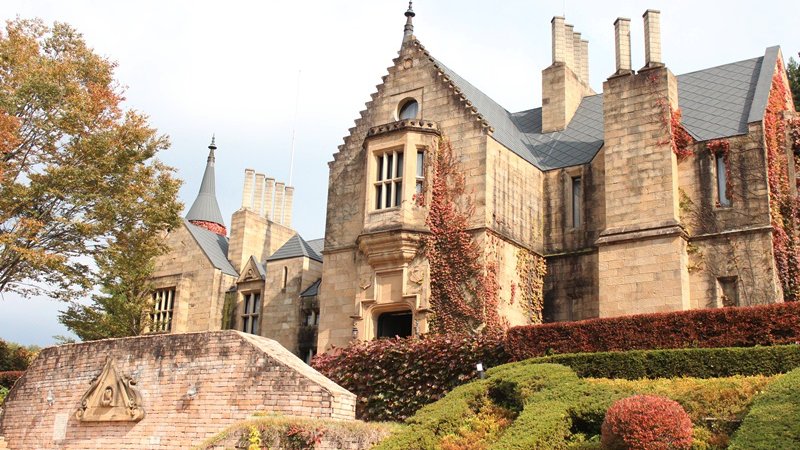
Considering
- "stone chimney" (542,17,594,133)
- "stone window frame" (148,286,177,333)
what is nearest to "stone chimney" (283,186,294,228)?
"stone window frame" (148,286,177,333)

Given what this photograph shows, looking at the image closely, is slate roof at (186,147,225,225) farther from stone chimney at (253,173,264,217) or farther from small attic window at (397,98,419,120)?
small attic window at (397,98,419,120)

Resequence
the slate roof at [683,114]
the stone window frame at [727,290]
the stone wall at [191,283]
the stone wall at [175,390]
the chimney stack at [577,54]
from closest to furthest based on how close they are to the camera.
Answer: the stone wall at [175,390]
the stone window frame at [727,290]
the slate roof at [683,114]
the chimney stack at [577,54]
the stone wall at [191,283]

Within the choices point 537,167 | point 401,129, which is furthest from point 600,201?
point 401,129

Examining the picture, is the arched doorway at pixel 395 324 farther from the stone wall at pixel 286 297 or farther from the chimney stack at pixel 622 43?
the chimney stack at pixel 622 43

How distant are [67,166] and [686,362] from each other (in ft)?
61.8

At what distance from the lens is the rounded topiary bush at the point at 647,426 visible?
12984mm

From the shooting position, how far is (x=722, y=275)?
24.0m

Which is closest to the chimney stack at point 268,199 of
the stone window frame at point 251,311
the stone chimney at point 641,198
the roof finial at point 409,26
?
the stone window frame at point 251,311

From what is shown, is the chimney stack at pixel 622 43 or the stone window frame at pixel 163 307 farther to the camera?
the stone window frame at pixel 163 307

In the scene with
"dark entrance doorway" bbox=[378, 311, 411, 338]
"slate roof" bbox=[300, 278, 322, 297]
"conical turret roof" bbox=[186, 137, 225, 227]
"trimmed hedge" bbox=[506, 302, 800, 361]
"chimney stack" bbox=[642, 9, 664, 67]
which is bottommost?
"trimmed hedge" bbox=[506, 302, 800, 361]

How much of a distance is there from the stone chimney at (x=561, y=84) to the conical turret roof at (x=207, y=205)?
30.8m

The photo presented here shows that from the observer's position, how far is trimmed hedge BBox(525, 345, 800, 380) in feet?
55.2

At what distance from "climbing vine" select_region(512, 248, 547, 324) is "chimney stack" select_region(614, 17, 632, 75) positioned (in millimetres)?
6315

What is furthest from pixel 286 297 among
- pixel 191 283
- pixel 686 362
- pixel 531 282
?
pixel 686 362
